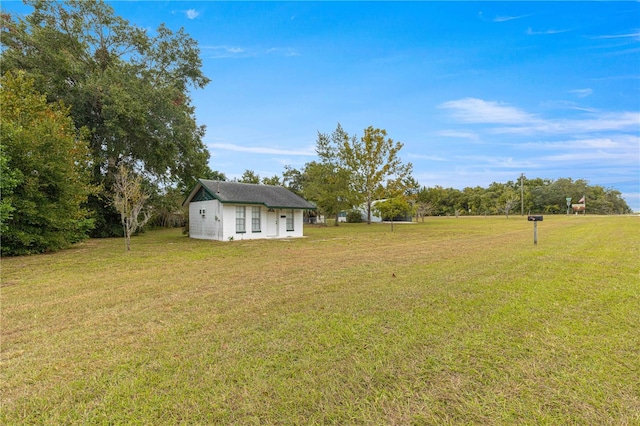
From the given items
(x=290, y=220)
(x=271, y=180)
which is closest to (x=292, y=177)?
(x=271, y=180)

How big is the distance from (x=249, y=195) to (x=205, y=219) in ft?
9.25

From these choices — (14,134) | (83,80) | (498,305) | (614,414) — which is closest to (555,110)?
(498,305)

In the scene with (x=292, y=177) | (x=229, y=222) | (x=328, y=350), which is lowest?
(x=328, y=350)

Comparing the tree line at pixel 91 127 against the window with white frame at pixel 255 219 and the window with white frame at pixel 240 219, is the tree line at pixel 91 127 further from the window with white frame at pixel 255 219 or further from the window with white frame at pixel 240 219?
the window with white frame at pixel 255 219

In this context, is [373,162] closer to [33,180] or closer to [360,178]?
[360,178]

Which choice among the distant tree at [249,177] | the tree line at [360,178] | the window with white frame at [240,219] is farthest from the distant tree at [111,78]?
the distant tree at [249,177]

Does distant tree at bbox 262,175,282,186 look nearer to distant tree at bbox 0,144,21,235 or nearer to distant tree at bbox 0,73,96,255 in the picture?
distant tree at bbox 0,73,96,255

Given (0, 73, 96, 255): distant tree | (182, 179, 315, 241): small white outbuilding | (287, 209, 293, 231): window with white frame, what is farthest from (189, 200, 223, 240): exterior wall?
(0, 73, 96, 255): distant tree

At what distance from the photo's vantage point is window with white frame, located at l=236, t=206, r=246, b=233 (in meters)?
15.9

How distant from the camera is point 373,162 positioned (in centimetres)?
3088

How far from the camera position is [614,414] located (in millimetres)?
1936

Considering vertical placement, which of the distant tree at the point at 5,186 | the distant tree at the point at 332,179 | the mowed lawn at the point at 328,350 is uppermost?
the distant tree at the point at 332,179

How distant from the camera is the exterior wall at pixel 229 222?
1538cm

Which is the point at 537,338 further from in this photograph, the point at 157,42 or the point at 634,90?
the point at 157,42
